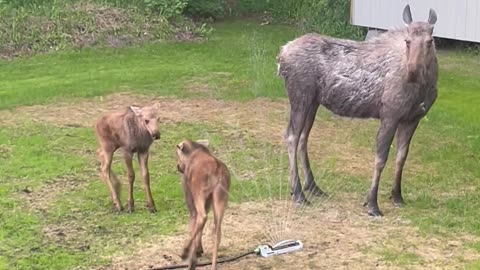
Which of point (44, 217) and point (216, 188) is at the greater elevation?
point (216, 188)

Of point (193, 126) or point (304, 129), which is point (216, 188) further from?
point (193, 126)

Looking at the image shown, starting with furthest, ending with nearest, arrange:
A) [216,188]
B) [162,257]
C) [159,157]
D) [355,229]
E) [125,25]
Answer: [125,25] < [159,157] < [355,229] < [162,257] < [216,188]

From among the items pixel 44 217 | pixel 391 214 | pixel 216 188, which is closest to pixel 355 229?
pixel 391 214

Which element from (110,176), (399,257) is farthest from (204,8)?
(399,257)

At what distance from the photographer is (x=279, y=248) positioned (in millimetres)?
6219

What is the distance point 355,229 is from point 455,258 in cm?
89

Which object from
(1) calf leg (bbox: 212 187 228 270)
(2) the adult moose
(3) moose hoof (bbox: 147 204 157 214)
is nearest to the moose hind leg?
(2) the adult moose

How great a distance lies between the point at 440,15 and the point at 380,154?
9.03 metres

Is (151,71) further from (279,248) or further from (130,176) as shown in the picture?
(279,248)

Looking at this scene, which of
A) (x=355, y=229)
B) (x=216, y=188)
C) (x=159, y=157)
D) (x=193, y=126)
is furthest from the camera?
(x=193, y=126)

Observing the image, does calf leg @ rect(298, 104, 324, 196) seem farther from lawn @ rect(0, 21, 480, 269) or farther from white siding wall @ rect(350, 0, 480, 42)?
white siding wall @ rect(350, 0, 480, 42)

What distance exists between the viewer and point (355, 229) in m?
6.76

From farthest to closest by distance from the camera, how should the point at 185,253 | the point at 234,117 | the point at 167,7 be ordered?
1. the point at 167,7
2. the point at 234,117
3. the point at 185,253

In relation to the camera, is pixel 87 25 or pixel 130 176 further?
pixel 87 25
